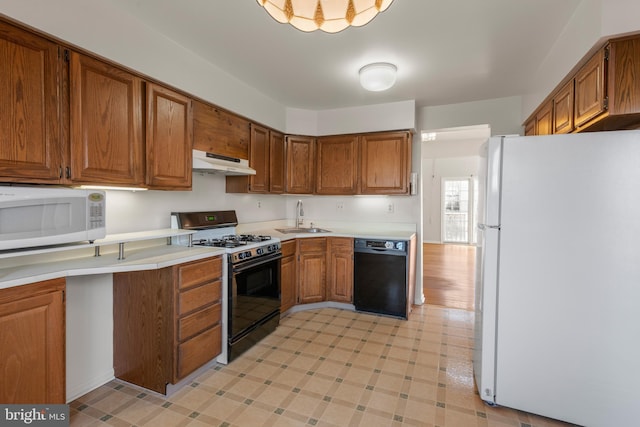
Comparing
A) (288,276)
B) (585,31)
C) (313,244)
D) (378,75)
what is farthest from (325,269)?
(585,31)

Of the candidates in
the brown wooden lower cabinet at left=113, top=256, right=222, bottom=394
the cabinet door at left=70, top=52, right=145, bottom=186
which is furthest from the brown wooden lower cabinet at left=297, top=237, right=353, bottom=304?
the cabinet door at left=70, top=52, right=145, bottom=186

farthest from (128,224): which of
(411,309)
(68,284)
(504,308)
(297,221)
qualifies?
(411,309)

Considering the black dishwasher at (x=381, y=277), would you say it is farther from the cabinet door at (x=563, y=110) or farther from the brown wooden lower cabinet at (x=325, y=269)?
the cabinet door at (x=563, y=110)

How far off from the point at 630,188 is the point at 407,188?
2117 mm

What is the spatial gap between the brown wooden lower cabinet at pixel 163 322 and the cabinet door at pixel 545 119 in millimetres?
2981

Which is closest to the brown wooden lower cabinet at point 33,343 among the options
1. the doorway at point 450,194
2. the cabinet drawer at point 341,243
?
the cabinet drawer at point 341,243

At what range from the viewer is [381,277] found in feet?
11.2

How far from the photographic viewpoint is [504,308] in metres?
1.87

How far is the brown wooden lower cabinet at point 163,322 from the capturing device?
2.00m

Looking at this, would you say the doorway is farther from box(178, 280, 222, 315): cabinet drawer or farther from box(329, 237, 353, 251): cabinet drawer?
box(178, 280, 222, 315): cabinet drawer

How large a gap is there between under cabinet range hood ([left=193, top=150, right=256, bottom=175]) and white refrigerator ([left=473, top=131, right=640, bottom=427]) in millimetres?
2094

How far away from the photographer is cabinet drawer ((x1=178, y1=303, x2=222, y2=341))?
6.77 feet

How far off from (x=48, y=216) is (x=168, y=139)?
100cm

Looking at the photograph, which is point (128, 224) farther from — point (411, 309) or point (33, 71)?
point (411, 309)
